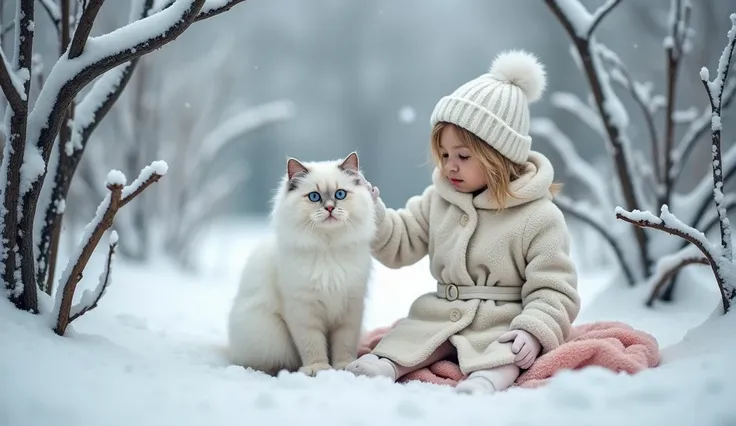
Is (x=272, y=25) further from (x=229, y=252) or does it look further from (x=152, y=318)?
(x=152, y=318)

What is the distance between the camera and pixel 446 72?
5.77m

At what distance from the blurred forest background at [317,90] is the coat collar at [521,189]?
142cm

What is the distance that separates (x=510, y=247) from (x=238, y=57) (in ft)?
13.6

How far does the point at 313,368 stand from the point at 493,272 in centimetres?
48

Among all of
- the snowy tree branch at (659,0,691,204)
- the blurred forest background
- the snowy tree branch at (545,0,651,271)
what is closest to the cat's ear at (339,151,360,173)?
the snowy tree branch at (545,0,651,271)

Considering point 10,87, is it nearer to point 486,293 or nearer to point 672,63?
point 486,293

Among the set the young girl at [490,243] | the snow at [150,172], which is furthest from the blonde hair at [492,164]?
the snow at [150,172]

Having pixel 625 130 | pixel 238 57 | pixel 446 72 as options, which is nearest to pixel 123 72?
pixel 625 130

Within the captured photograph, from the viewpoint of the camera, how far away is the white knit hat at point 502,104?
1.36 metres

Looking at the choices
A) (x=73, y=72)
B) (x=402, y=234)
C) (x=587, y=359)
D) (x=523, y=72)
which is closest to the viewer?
(x=73, y=72)

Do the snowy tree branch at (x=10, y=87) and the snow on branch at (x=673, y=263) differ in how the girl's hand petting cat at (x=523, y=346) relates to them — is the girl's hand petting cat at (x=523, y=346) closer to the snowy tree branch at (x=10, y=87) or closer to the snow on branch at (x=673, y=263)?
the snow on branch at (x=673, y=263)

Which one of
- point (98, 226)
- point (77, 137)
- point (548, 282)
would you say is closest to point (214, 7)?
point (98, 226)

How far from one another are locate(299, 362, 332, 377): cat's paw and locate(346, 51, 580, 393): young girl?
0.35ft

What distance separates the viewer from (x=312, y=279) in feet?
4.49
